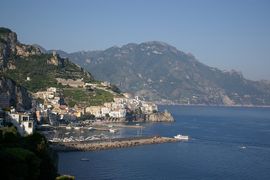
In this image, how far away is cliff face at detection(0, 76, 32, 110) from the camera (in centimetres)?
5735

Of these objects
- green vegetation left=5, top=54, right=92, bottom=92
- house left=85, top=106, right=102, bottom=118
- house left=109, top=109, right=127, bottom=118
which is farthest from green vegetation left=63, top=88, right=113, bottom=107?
house left=109, top=109, right=127, bottom=118

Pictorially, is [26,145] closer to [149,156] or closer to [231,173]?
[231,173]

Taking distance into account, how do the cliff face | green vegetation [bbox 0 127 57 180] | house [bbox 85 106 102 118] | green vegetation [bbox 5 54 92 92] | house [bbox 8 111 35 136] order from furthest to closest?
green vegetation [bbox 5 54 92 92]
house [bbox 85 106 102 118]
the cliff face
house [bbox 8 111 35 136]
green vegetation [bbox 0 127 57 180]

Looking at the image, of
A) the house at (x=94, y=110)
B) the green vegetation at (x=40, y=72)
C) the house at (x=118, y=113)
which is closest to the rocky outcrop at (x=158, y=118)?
the house at (x=118, y=113)

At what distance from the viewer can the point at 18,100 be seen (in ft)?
212

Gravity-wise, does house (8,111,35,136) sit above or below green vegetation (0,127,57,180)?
above

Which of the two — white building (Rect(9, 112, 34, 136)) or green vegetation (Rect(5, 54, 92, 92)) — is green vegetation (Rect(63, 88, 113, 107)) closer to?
green vegetation (Rect(5, 54, 92, 92))

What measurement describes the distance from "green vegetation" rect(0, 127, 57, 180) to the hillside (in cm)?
5902

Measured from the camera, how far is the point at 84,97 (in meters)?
88.7

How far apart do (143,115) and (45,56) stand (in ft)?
66.9

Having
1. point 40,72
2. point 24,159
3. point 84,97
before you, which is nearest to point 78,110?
point 84,97

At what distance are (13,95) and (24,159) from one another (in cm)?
4382

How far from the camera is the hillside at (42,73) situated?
282ft

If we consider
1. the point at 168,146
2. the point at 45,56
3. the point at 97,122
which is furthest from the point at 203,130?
the point at 45,56
